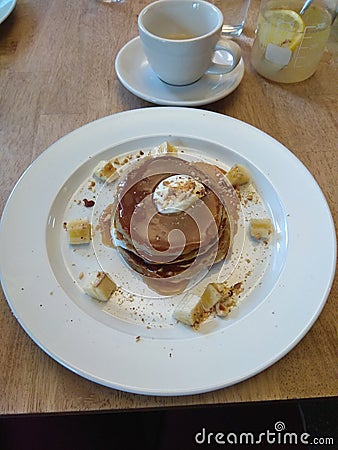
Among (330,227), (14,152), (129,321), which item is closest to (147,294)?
(129,321)

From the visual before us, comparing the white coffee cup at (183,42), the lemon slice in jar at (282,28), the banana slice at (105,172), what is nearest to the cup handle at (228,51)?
the white coffee cup at (183,42)

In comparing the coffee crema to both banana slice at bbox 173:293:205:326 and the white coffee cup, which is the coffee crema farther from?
banana slice at bbox 173:293:205:326

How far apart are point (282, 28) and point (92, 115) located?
52 cm

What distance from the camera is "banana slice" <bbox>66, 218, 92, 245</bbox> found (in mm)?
812

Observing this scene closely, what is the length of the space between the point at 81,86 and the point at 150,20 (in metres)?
0.25

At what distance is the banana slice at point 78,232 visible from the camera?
0.81 meters

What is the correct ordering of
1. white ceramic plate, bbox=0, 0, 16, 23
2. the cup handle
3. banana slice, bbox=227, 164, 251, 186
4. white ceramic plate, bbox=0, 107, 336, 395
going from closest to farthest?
white ceramic plate, bbox=0, 107, 336, 395
banana slice, bbox=227, 164, 251, 186
the cup handle
white ceramic plate, bbox=0, 0, 16, 23

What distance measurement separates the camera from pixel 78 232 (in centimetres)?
81

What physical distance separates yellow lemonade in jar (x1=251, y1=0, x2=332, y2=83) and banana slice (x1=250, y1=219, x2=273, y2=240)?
0.52 m

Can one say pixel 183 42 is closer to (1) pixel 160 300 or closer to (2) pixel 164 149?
(2) pixel 164 149

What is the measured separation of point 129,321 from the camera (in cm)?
72

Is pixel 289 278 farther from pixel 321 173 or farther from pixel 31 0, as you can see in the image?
pixel 31 0

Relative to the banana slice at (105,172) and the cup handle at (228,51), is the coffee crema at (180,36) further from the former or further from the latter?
the banana slice at (105,172)

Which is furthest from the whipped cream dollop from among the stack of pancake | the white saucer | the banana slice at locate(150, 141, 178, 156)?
the white saucer
